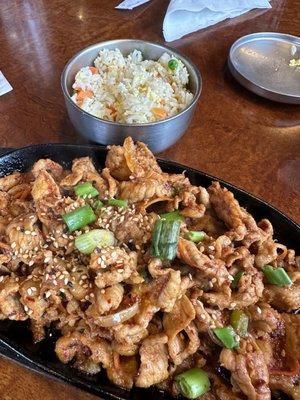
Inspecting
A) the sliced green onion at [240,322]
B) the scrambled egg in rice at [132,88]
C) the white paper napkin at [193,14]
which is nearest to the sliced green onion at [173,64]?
the scrambled egg in rice at [132,88]

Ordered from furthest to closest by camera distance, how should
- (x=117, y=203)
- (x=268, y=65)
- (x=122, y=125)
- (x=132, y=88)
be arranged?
(x=268, y=65)
(x=132, y=88)
(x=122, y=125)
(x=117, y=203)

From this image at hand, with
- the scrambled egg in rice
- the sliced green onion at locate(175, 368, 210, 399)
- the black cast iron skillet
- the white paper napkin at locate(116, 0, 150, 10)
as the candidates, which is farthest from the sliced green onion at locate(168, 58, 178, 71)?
the sliced green onion at locate(175, 368, 210, 399)

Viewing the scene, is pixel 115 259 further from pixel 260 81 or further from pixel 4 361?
pixel 260 81

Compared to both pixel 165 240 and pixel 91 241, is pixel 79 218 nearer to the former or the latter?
pixel 91 241

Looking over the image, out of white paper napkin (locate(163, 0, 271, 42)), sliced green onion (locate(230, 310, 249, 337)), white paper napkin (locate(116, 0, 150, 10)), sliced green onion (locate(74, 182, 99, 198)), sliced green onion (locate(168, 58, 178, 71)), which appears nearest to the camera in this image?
sliced green onion (locate(230, 310, 249, 337))

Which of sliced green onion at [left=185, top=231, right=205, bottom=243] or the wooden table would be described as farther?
the wooden table

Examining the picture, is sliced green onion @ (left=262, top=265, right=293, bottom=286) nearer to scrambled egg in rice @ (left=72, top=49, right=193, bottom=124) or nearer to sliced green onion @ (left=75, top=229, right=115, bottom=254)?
sliced green onion @ (left=75, top=229, right=115, bottom=254)

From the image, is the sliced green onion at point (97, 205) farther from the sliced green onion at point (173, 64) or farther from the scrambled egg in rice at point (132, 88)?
the sliced green onion at point (173, 64)

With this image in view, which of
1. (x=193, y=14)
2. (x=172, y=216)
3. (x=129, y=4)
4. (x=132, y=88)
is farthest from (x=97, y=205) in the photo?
(x=129, y=4)
